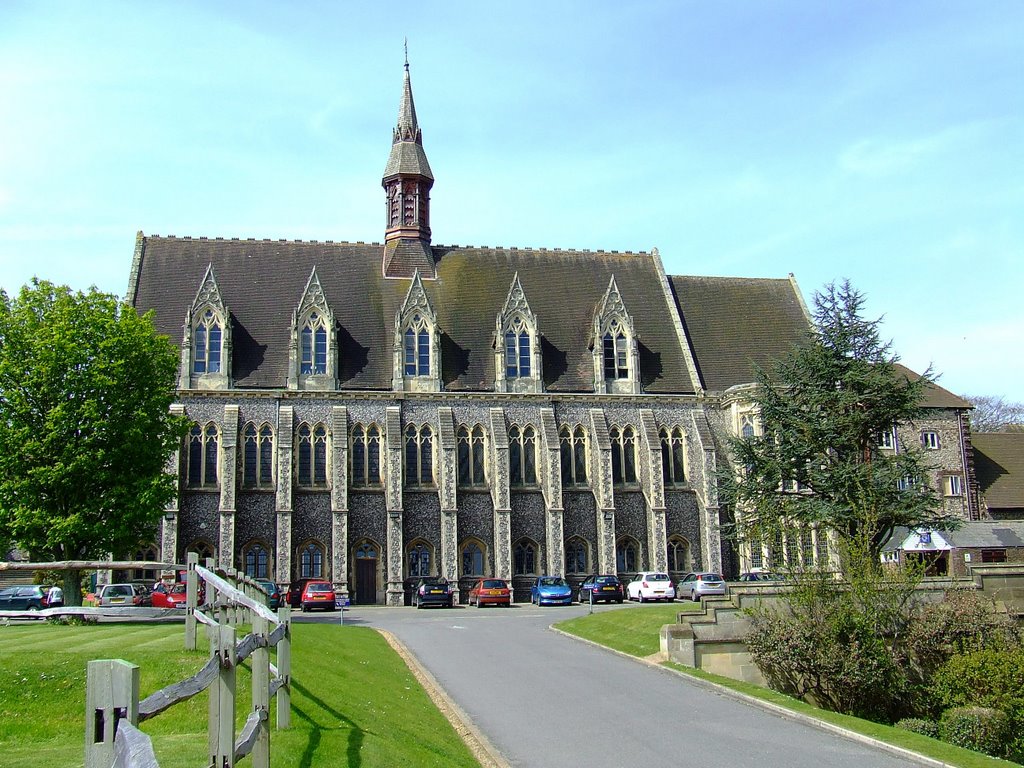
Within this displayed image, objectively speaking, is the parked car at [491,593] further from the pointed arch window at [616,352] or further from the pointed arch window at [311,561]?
the pointed arch window at [616,352]

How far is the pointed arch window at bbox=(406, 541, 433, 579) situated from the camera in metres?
47.1

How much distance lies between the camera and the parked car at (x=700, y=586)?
1625 inches

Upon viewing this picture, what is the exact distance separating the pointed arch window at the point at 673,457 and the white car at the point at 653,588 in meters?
7.51

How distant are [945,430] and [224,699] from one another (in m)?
52.3

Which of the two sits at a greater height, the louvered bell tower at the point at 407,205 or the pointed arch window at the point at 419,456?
the louvered bell tower at the point at 407,205

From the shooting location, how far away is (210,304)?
47.9 meters

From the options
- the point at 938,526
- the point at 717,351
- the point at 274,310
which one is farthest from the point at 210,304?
the point at 938,526

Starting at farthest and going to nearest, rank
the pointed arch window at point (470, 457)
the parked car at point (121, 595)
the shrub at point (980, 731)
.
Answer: the pointed arch window at point (470, 457) → the parked car at point (121, 595) → the shrub at point (980, 731)

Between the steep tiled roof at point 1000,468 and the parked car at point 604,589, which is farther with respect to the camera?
the steep tiled roof at point 1000,468

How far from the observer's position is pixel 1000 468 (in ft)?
183

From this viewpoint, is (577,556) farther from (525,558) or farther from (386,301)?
(386,301)

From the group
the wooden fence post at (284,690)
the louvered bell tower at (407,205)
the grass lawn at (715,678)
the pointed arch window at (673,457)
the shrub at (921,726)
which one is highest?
the louvered bell tower at (407,205)

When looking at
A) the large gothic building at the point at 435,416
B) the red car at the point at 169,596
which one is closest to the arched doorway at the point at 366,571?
the large gothic building at the point at 435,416

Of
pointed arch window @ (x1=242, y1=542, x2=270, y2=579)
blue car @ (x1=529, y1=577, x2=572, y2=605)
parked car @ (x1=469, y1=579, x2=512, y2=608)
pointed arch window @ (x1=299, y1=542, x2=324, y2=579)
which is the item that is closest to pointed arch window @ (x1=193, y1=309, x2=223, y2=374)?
pointed arch window @ (x1=242, y1=542, x2=270, y2=579)
